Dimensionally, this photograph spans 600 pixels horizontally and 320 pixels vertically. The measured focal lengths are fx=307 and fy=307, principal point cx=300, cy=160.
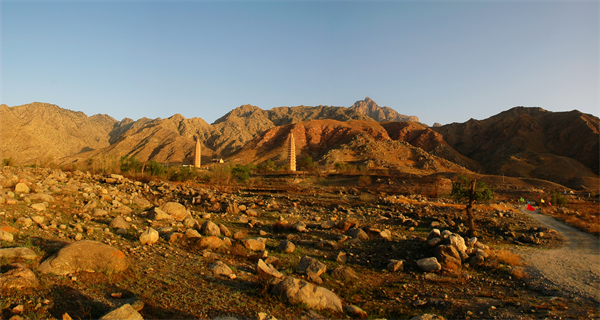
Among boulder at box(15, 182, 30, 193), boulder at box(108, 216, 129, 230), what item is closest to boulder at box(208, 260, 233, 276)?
boulder at box(108, 216, 129, 230)

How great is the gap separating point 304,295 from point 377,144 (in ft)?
218

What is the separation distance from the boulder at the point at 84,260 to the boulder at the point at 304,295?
240 cm

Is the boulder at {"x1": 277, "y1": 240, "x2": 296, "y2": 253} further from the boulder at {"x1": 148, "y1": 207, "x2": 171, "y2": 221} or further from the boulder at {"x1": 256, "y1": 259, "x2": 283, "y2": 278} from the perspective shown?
the boulder at {"x1": 148, "y1": 207, "x2": 171, "y2": 221}

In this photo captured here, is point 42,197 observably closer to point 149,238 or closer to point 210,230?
point 149,238

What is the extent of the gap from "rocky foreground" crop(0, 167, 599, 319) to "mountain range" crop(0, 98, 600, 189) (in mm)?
43667

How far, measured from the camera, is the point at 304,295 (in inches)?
168

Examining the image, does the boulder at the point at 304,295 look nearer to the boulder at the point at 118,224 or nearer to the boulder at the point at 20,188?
the boulder at the point at 118,224

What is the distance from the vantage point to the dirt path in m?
6.27

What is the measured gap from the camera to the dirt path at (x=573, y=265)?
6266mm

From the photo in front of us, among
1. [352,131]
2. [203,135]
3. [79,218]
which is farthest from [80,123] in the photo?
[79,218]

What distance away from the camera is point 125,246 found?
5.82 metres

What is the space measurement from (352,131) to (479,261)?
75.3 meters

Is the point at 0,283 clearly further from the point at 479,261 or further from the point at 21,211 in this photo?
the point at 479,261

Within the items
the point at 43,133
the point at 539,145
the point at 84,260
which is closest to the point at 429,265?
the point at 84,260
